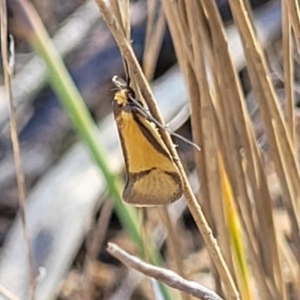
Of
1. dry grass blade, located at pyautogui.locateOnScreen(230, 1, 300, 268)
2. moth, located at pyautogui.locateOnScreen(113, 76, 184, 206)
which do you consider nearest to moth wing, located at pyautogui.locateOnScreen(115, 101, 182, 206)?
moth, located at pyautogui.locateOnScreen(113, 76, 184, 206)

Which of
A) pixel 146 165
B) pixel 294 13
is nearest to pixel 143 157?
pixel 146 165

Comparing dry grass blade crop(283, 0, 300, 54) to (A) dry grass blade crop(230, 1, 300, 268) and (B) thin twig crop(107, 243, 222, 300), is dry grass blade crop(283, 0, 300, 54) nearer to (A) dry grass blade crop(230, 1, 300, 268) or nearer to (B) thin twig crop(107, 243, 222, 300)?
(A) dry grass blade crop(230, 1, 300, 268)

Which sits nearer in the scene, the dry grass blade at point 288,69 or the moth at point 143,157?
the moth at point 143,157

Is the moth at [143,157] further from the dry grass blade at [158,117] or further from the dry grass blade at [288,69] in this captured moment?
the dry grass blade at [288,69]

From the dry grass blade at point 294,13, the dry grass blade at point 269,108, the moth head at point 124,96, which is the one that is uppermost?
the moth head at point 124,96

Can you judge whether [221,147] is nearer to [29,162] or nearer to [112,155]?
[112,155]

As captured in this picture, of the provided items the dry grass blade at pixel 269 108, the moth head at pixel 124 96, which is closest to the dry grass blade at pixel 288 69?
the dry grass blade at pixel 269 108

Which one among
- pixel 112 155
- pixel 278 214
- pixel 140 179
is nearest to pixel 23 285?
pixel 112 155
